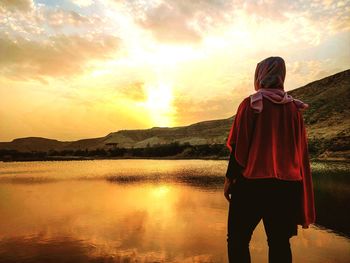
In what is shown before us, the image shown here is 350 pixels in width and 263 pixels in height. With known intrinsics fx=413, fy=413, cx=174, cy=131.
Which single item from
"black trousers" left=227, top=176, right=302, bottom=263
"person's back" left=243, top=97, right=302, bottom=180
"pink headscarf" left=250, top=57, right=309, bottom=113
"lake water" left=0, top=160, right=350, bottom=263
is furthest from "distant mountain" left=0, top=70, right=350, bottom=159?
"black trousers" left=227, top=176, right=302, bottom=263

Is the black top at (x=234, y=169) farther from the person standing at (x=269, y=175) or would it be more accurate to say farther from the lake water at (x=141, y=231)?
the lake water at (x=141, y=231)

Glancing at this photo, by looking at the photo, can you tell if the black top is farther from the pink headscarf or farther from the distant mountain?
the distant mountain

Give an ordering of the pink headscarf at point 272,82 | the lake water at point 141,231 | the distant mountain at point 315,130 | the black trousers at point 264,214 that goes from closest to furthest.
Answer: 1. the black trousers at point 264,214
2. the pink headscarf at point 272,82
3. the lake water at point 141,231
4. the distant mountain at point 315,130

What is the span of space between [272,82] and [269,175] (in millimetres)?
904

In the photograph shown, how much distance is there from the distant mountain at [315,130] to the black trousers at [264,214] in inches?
1460

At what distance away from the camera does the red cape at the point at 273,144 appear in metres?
3.47

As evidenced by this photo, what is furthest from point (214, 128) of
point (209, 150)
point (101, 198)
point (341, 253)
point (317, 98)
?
point (341, 253)

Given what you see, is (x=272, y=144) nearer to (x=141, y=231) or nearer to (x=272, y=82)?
(x=272, y=82)

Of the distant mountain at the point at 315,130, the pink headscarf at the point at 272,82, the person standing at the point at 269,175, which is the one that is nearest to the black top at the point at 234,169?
the person standing at the point at 269,175

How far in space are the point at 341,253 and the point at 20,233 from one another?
5.58 meters

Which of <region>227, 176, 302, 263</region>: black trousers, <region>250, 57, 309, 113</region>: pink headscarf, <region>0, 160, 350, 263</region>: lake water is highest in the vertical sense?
<region>250, 57, 309, 113</region>: pink headscarf

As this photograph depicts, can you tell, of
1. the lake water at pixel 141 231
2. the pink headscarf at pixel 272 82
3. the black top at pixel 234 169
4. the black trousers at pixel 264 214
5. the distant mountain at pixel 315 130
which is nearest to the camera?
the black trousers at pixel 264 214

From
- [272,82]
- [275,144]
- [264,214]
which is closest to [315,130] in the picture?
[272,82]

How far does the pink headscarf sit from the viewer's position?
12.0ft
